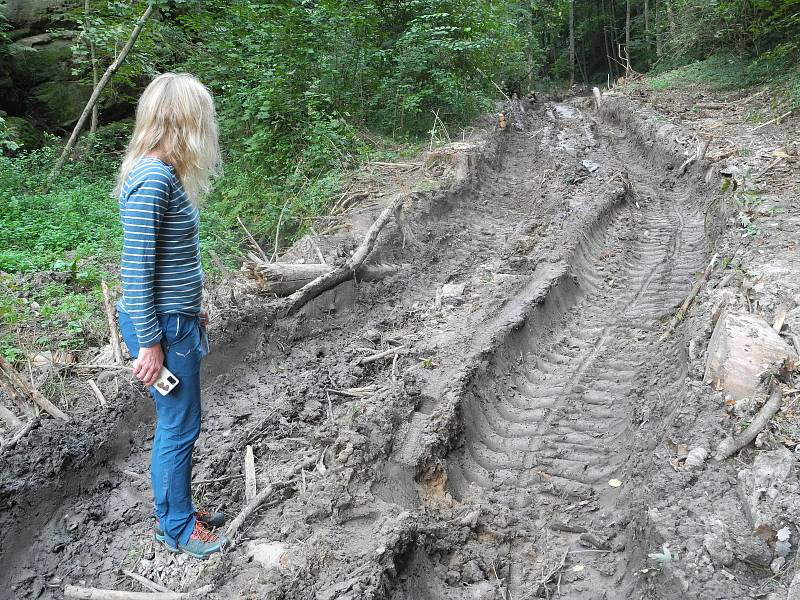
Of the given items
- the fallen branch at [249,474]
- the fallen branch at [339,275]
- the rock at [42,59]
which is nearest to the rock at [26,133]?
the rock at [42,59]

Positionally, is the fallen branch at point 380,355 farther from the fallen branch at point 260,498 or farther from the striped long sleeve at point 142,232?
the striped long sleeve at point 142,232

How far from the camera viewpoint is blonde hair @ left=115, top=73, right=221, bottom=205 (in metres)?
2.47

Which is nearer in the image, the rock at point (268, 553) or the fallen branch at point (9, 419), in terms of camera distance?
the rock at point (268, 553)

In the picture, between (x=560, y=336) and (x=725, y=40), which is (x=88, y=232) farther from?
(x=725, y=40)

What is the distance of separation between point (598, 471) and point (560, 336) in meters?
2.00

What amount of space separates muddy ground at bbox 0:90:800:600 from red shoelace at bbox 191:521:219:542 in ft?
0.42

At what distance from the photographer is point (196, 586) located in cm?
280

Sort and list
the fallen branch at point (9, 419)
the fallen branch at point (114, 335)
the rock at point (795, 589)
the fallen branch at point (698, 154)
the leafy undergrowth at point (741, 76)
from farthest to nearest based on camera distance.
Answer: the leafy undergrowth at point (741, 76) < the fallen branch at point (698, 154) < the fallen branch at point (114, 335) < the fallen branch at point (9, 419) < the rock at point (795, 589)

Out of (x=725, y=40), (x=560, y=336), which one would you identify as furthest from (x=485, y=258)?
(x=725, y=40)

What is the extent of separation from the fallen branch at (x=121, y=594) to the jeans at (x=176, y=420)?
304 millimetres

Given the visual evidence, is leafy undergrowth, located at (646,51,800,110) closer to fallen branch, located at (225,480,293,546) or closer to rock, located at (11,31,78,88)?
fallen branch, located at (225,480,293,546)

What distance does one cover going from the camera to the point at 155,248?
250 centimetres

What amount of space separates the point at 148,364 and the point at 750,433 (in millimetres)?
3155

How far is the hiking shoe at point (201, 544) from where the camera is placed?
9.68 ft
